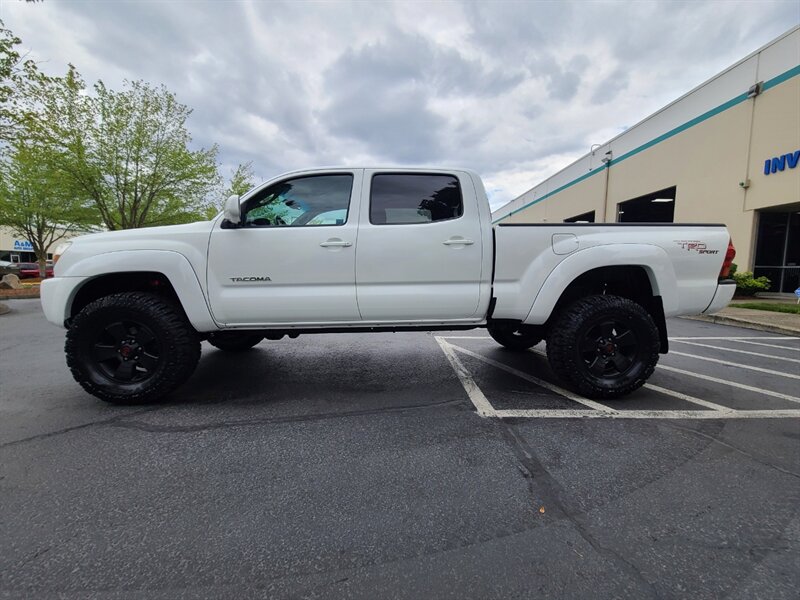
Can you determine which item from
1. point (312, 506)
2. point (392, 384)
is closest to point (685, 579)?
point (312, 506)

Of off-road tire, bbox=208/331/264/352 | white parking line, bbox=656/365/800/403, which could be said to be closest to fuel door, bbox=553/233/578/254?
white parking line, bbox=656/365/800/403

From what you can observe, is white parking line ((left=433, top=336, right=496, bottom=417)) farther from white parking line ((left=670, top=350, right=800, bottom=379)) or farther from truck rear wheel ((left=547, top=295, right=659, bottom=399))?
white parking line ((left=670, top=350, right=800, bottom=379))

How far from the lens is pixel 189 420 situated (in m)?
3.13

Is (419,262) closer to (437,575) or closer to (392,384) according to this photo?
→ (392,384)

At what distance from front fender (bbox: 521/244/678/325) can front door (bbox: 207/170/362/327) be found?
5.38ft

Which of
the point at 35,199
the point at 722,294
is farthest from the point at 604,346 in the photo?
the point at 35,199

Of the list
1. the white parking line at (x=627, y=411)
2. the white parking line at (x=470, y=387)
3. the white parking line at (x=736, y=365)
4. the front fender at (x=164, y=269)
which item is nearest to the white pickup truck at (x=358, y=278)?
the front fender at (x=164, y=269)

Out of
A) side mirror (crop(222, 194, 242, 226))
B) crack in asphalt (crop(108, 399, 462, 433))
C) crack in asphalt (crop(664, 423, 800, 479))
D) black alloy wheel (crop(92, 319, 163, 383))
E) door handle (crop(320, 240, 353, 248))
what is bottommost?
crack in asphalt (crop(108, 399, 462, 433))

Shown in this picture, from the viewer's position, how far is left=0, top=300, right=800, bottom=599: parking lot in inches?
63.9

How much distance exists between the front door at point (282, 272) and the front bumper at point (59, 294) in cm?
112

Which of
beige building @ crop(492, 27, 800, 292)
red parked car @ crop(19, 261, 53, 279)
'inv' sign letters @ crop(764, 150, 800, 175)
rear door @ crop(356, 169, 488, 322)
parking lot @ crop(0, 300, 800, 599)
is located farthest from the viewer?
red parked car @ crop(19, 261, 53, 279)

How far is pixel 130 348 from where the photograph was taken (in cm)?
341

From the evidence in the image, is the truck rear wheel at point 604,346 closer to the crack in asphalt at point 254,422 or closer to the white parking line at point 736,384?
the crack in asphalt at point 254,422

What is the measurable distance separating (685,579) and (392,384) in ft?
9.01
